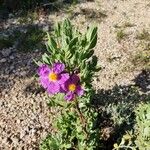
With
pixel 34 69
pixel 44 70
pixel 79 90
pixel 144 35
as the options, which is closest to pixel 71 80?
pixel 79 90

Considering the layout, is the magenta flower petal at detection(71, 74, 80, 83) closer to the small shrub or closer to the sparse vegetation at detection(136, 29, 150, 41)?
the small shrub

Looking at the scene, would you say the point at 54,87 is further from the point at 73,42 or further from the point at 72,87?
the point at 73,42

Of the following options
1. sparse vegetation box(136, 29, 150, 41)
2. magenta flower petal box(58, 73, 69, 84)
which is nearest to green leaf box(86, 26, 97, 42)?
magenta flower petal box(58, 73, 69, 84)

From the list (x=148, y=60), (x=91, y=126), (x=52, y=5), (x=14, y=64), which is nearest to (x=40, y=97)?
(x=14, y=64)

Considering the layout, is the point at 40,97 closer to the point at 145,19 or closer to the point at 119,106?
the point at 119,106

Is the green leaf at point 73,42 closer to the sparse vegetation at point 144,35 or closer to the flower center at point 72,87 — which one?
the flower center at point 72,87

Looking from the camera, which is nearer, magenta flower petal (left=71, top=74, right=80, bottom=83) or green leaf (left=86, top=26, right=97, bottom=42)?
magenta flower petal (left=71, top=74, right=80, bottom=83)
